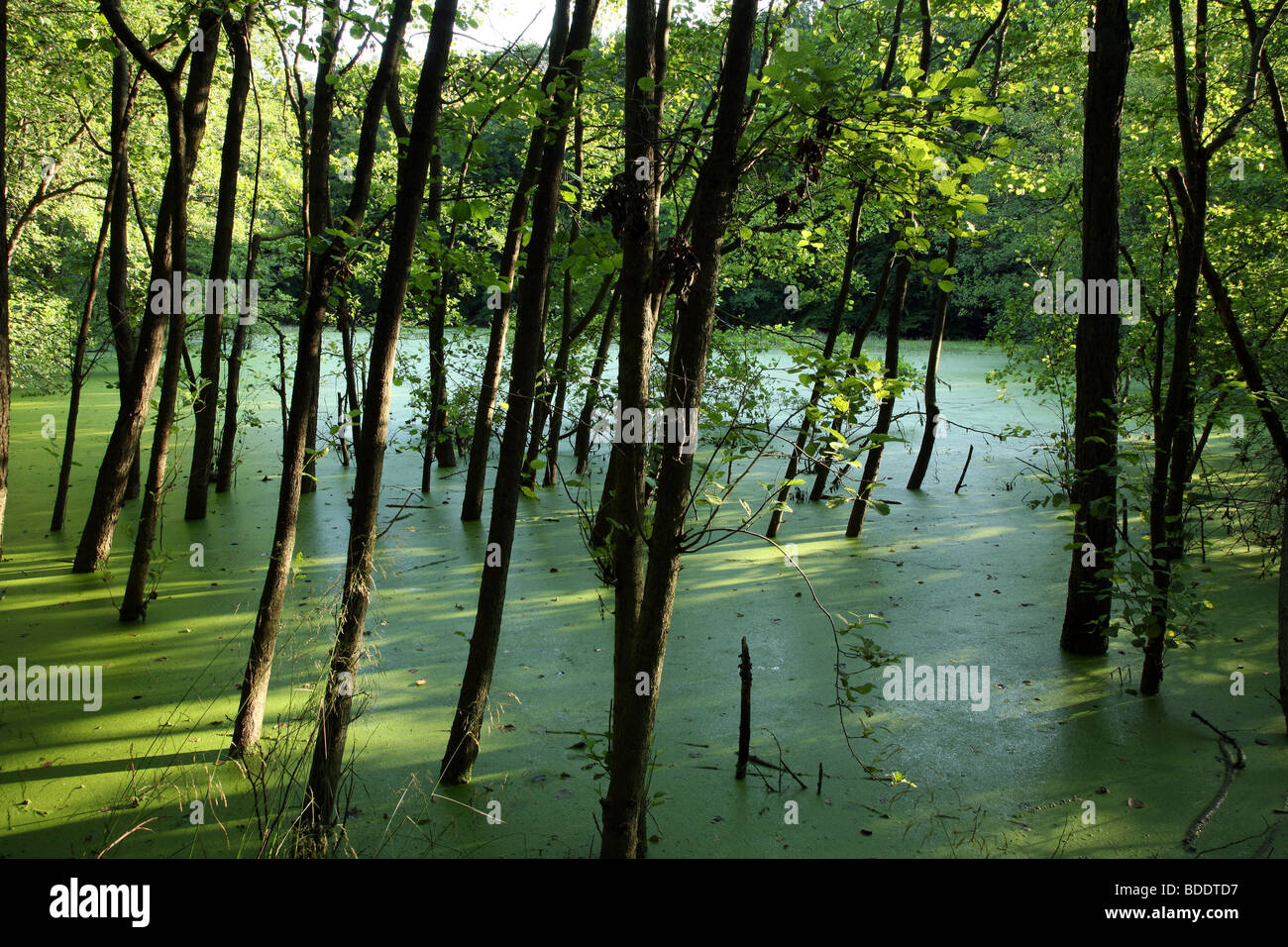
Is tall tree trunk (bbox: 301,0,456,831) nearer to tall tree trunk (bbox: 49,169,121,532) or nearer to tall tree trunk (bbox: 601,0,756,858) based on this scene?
tall tree trunk (bbox: 601,0,756,858)

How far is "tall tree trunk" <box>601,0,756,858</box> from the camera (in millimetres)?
2283

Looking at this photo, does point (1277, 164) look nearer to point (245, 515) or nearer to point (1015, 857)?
point (1015, 857)

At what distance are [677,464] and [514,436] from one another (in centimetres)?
125

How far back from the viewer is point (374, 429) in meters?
3.18

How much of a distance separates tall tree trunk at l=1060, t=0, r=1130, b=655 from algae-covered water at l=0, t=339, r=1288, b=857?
483 millimetres

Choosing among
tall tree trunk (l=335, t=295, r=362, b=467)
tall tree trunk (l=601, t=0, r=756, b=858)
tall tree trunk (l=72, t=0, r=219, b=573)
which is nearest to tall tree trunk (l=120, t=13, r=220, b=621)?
tall tree trunk (l=72, t=0, r=219, b=573)

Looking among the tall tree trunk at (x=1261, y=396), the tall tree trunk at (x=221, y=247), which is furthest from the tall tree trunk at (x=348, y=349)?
the tall tree trunk at (x=1261, y=396)

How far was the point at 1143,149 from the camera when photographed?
7.49 meters

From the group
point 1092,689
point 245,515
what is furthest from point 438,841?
point 245,515

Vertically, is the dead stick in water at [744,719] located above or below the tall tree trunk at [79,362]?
below

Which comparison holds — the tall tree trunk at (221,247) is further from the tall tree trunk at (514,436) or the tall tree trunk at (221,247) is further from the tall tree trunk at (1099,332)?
the tall tree trunk at (1099,332)

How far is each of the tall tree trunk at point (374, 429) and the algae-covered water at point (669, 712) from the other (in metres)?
0.16

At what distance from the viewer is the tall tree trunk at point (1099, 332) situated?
15.7ft
